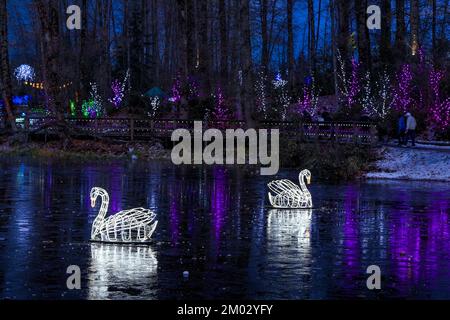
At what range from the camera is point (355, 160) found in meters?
35.1

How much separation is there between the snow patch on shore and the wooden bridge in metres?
2.65

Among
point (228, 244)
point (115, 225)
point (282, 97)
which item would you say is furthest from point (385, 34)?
point (115, 225)

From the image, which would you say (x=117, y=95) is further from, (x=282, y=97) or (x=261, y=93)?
(x=282, y=97)

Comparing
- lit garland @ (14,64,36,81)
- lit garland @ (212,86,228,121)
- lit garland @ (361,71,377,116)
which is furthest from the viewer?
lit garland @ (14,64,36,81)

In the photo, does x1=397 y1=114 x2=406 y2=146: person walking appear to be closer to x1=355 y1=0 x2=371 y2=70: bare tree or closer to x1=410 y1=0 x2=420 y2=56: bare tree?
x1=410 y1=0 x2=420 y2=56: bare tree

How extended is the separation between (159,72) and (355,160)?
47893 mm

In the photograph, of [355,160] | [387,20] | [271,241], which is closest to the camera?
[271,241]

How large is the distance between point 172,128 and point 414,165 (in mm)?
15765

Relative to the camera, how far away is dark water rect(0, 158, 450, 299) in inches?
508

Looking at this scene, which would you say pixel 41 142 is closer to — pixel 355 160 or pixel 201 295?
pixel 355 160

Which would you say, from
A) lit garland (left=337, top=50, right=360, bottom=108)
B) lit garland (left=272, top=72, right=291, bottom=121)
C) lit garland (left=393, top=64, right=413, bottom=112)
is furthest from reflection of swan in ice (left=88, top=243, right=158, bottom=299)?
lit garland (left=272, top=72, right=291, bottom=121)

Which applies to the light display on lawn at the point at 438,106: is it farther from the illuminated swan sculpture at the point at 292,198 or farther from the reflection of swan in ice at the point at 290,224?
the reflection of swan in ice at the point at 290,224

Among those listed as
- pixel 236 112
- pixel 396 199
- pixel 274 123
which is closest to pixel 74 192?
pixel 396 199

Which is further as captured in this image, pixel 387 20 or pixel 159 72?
pixel 159 72
